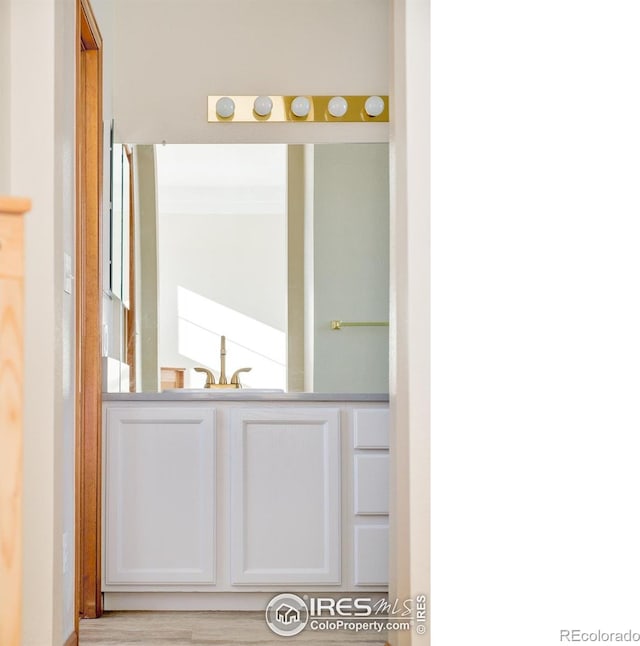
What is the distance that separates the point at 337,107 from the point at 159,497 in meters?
1.66

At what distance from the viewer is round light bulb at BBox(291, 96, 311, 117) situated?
379 centimetres

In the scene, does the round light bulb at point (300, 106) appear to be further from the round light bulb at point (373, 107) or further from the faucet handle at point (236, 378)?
the faucet handle at point (236, 378)

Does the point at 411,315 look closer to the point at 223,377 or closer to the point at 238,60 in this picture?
the point at 223,377

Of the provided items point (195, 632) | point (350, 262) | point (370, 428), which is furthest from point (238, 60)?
point (195, 632)

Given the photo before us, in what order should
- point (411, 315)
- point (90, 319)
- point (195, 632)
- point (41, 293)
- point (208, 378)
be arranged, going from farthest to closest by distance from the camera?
point (208, 378) < point (90, 319) < point (195, 632) < point (411, 315) < point (41, 293)

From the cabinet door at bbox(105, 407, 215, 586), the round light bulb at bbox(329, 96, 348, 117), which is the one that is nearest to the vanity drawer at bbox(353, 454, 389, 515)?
the cabinet door at bbox(105, 407, 215, 586)

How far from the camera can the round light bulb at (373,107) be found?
3807 mm

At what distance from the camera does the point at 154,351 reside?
3.73m

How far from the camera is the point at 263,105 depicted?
377cm

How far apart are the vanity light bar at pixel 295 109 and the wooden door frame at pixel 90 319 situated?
516 millimetres

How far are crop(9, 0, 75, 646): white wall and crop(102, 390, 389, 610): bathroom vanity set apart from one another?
84 centimetres
